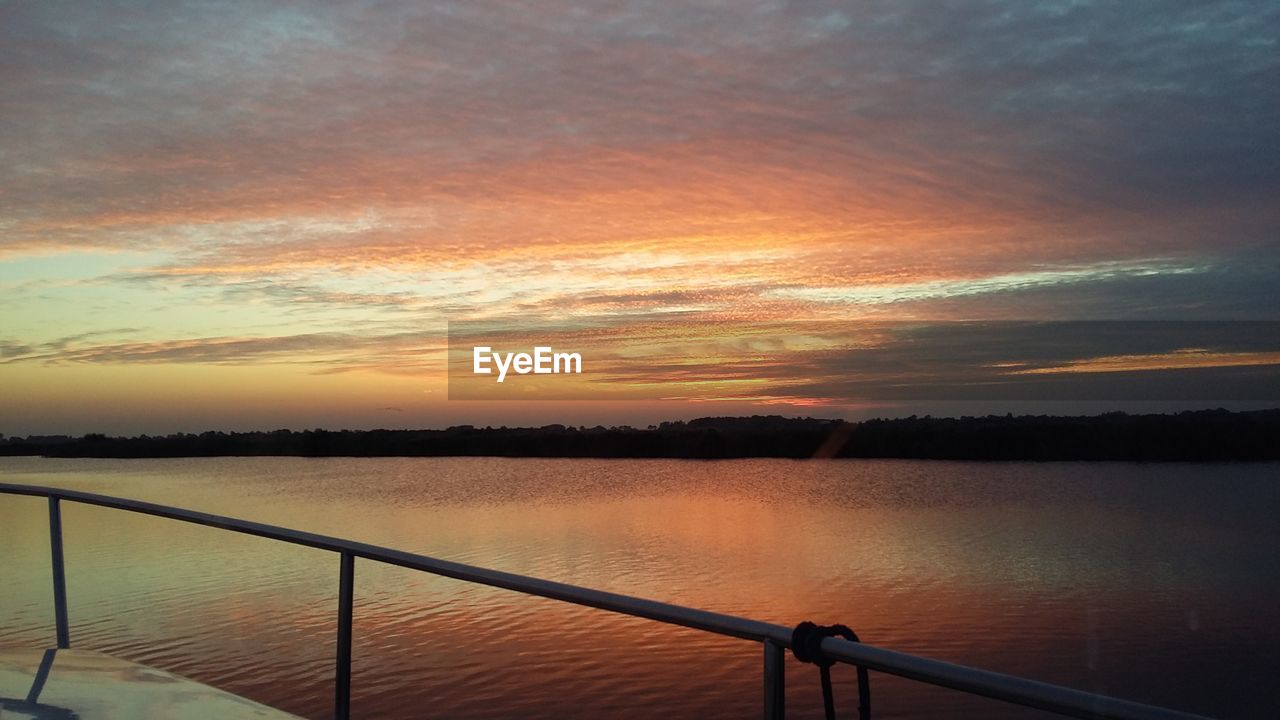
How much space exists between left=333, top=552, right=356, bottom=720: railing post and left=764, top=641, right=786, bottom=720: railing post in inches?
45.1

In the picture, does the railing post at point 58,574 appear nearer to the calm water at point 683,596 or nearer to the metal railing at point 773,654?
the metal railing at point 773,654

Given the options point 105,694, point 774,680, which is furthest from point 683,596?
point 774,680

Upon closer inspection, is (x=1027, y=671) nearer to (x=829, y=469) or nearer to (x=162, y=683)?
(x=162, y=683)

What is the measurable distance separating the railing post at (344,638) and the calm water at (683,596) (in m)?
6.38

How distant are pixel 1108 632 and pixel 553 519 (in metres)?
13.8

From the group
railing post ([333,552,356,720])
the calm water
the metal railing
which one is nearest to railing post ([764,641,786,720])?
the metal railing

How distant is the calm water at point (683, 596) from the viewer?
954 cm

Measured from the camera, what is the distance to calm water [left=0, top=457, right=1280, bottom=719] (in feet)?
31.3

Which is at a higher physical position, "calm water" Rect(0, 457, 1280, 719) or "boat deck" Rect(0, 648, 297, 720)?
"boat deck" Rect(0, 648, 297, 720)

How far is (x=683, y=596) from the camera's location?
1413cm

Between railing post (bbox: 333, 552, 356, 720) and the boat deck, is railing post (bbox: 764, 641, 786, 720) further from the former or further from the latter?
the boat deck

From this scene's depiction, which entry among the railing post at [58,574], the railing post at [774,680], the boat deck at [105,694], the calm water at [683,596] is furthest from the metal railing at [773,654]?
the calm water at [683,596]

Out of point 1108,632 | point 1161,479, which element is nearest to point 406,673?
point 1108,632

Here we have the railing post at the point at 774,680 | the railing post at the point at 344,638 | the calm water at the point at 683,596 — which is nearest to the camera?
the railing post at the point at 774,680
